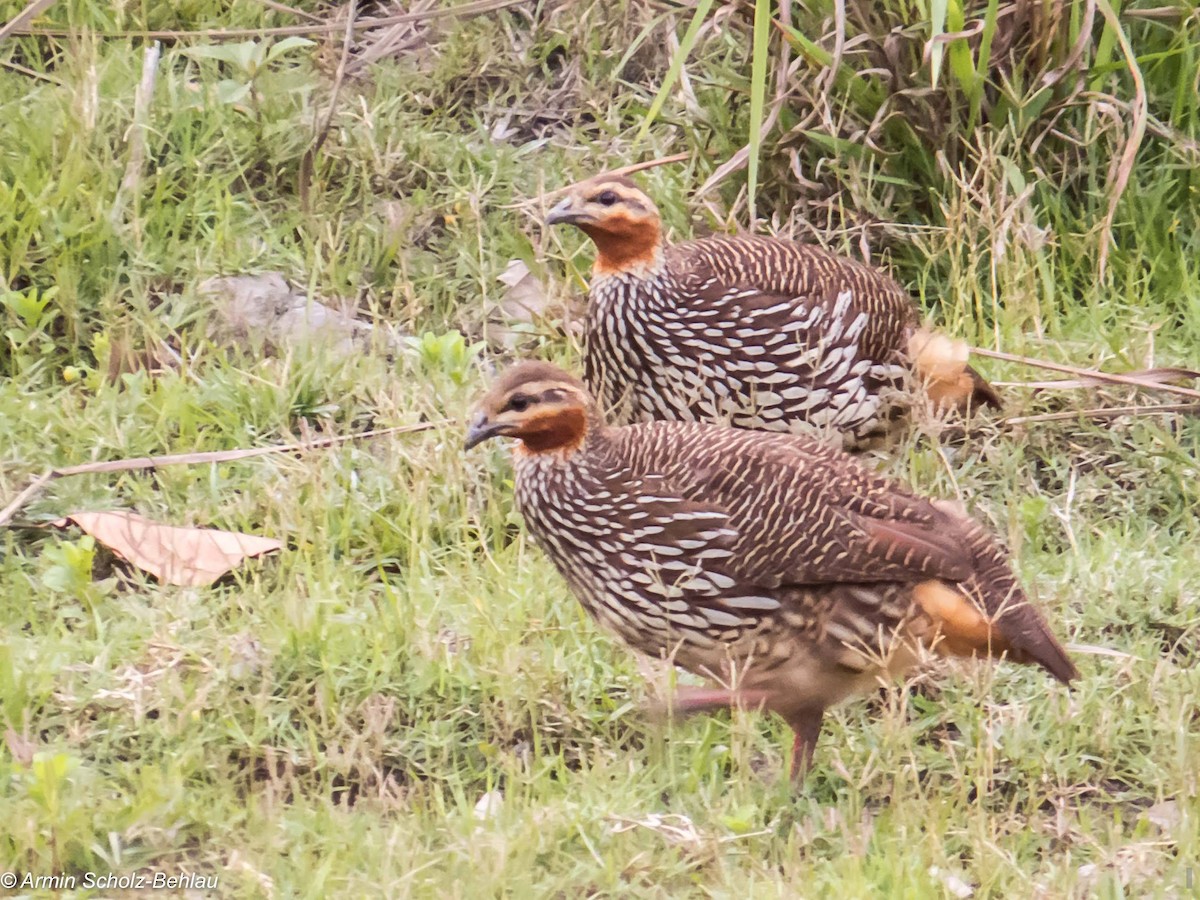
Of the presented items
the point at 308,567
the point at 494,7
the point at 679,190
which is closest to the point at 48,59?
the point at 494,7

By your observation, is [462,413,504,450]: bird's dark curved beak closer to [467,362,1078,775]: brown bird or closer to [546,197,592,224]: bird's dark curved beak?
[467,362,1078,775]: brown bird

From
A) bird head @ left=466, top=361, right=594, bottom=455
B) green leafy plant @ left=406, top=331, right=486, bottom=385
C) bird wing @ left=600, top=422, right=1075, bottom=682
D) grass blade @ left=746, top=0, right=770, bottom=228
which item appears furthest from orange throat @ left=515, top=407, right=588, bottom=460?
green leafy plant @ left=406, top=331, right=486, bottom=385

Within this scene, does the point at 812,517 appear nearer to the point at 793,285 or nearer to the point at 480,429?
the point at 480,429

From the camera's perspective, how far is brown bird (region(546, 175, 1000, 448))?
484 cm

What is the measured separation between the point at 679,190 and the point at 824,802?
2639 millimetres

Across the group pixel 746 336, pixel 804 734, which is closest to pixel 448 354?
pixel 746 336

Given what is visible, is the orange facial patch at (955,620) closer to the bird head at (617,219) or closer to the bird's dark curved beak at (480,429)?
the bird's dark curved beak at (480,429)

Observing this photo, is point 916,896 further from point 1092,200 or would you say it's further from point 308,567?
point 1092,200

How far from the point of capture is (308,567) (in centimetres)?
436

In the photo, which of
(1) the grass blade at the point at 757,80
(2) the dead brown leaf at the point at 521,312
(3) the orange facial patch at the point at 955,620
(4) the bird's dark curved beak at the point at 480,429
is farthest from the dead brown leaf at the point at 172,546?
(3) the orange facial patch at the point at 955,620

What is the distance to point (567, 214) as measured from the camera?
192 inches

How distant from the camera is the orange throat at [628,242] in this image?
16.2 feet

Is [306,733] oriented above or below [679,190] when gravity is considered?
below

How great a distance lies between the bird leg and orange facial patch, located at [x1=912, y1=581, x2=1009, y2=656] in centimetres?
31
